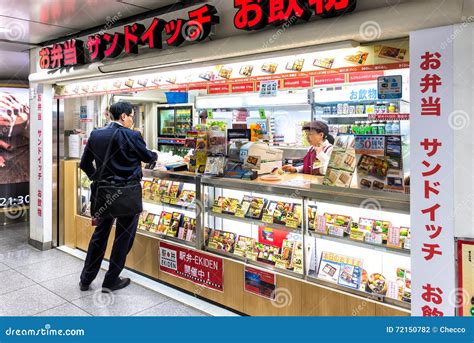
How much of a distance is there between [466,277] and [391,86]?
136cm

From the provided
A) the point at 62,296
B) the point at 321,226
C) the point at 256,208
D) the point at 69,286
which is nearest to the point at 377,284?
the point at 321,226

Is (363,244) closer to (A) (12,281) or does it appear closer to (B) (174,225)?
(B) (174,225)

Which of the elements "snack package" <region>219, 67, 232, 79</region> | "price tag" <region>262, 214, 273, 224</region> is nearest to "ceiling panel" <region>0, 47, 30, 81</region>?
"snack package" <region>219, 67, 232, 79</region>

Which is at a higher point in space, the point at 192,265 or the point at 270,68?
the point at 270,68

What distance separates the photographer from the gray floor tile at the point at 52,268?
4801mm

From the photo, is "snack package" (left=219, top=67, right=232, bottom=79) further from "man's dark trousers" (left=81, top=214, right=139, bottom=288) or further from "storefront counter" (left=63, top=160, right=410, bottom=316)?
"man's dark trousers" (left=81, top=214, right=139, bottom=288)

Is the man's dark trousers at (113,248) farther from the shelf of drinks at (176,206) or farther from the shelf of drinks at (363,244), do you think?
the shelf of drinks at (363,244)

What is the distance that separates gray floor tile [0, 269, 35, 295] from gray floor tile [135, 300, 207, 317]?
1.65 m

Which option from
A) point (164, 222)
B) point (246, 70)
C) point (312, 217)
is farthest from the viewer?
point (164, 222)

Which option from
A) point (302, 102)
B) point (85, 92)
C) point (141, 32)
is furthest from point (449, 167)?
point (85, 92)

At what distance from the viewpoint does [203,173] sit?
411cm

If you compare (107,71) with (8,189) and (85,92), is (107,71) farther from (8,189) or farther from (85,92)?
(8,189)

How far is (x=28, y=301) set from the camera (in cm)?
405

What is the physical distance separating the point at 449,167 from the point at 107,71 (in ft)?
11.9
